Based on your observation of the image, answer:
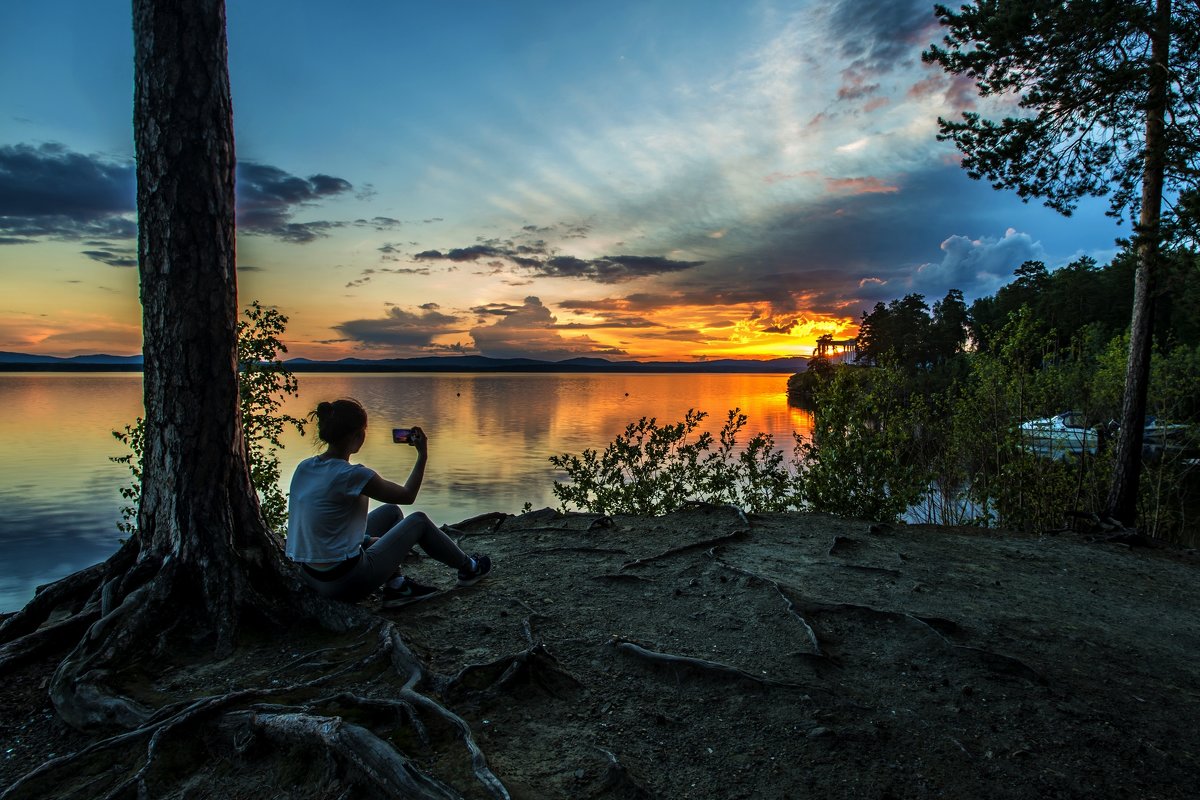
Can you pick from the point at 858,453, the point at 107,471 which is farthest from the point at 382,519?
the point at 107,471

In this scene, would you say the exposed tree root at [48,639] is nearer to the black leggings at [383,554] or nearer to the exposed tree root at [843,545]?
the black leggings at [383,554]

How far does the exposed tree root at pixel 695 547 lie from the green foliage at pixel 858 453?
8.70 ft

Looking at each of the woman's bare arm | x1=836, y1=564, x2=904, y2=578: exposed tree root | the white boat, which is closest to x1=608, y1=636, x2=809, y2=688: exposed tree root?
the woman's bare arm

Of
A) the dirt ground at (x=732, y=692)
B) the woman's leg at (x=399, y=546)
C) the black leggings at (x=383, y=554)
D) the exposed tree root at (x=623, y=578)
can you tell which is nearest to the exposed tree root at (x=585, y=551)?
the dirt ground at (x=732, y=692)

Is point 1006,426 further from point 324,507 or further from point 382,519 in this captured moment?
point 324,507

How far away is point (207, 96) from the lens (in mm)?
4781

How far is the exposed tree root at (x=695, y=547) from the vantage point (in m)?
7.17

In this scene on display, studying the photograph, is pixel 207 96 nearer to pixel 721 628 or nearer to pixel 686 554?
pixel 721 628

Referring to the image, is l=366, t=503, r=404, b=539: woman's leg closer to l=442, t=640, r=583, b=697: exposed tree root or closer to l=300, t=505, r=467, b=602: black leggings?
l=300, t=505, r=467, b=602: black leggings

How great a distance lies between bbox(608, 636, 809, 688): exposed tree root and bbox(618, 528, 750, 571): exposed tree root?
7.77 feet

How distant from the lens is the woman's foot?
6.22 meters

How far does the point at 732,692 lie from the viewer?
13.6 ft

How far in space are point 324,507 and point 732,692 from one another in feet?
10.6

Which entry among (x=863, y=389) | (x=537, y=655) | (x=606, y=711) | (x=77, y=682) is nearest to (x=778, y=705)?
(x=606, y=711)
